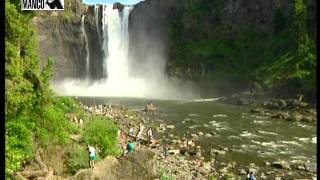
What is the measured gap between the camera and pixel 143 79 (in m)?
120

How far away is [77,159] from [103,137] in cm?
395

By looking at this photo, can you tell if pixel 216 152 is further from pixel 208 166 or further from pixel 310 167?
pixel 310 167

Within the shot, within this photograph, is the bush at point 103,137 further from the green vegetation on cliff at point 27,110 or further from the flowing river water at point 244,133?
the flowing river water at point 244,133

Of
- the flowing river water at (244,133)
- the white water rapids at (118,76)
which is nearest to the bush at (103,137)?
the flowing river water at (244,133)

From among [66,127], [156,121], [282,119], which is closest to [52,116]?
[66,127]

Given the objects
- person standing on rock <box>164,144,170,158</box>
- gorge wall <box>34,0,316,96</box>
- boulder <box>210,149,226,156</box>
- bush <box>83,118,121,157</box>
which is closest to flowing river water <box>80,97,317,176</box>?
boulder <box>210,149,226,156</box>

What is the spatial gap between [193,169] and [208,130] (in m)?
19.1

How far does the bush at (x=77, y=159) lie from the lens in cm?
2328

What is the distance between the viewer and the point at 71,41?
115 meters

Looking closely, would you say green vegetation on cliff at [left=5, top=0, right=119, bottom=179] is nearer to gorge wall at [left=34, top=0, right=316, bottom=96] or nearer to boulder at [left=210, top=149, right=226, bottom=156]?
boulder at [left=210, top=149, right=226, bottom=156]

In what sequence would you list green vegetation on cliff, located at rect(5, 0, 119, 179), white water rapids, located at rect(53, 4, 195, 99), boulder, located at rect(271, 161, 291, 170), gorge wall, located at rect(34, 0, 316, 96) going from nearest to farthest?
green vegetation on cliff, located at rect(5, 0, 119, 179)
boulder, located at rect(271, 161, 291, 170)
gorge wall, located at rect(34, 0, 316, 96)
white water rapids, located at rect(53, 4, 195, 99)

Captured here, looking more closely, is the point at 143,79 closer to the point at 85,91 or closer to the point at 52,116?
the point at 85,91

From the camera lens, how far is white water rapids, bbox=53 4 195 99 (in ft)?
363

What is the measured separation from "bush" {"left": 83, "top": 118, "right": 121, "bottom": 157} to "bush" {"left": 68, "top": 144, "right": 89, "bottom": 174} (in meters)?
2.23
